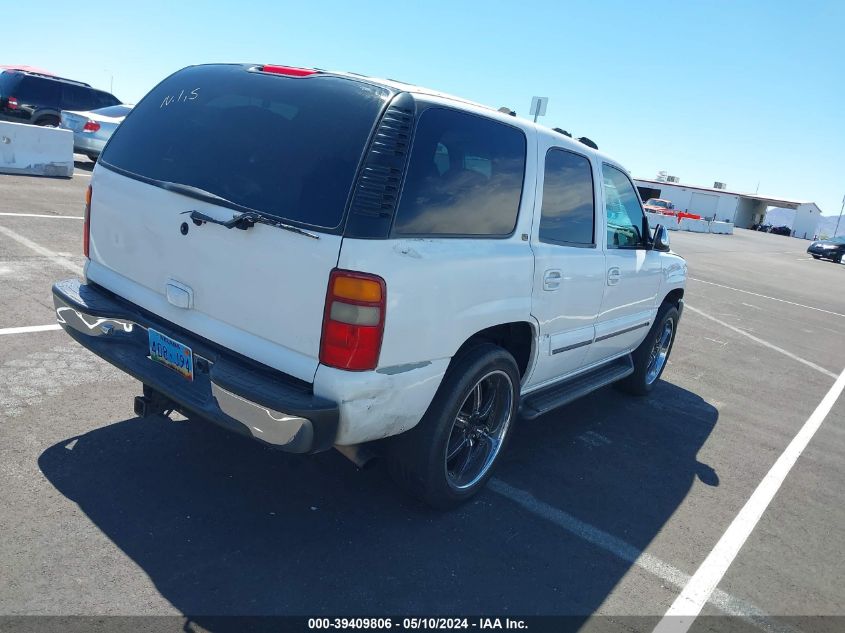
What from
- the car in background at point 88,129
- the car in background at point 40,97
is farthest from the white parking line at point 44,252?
the car in background at point 40,97

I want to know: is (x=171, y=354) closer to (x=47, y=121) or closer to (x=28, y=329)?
(x=28, y=329)

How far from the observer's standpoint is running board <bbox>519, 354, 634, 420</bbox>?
4176mm

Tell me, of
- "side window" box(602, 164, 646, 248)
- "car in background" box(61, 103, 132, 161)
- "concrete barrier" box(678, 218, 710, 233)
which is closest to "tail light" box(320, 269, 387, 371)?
"side window" box(602, 164, 646, 248)

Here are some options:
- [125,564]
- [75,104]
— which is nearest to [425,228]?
[125,564]

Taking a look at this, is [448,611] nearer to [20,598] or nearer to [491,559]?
[491,559]

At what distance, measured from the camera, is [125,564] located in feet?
9.41

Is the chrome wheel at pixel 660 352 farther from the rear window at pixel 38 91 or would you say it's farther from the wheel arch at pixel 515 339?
the rear window at pixel 38 91

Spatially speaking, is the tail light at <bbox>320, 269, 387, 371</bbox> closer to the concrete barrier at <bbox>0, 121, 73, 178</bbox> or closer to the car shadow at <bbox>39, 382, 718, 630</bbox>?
the car shadow at <bbox>39, 382, 718, 630</bbox>

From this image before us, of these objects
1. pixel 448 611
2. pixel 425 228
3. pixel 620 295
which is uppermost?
pixel 425 228

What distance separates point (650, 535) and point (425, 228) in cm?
220

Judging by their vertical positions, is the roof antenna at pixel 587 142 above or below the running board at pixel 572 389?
above

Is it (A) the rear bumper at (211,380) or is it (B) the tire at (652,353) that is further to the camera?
(B) the tire at (652,353)

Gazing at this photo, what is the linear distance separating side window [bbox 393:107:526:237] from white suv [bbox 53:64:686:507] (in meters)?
0.01

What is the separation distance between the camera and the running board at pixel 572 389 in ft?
13.7
